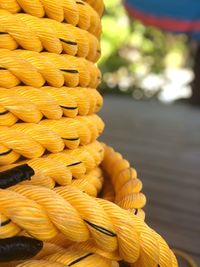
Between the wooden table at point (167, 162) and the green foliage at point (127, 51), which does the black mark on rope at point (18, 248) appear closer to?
the wooden table at point (167, 162)

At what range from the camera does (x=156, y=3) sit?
11.6ft

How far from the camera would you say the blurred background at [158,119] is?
0.99 metres

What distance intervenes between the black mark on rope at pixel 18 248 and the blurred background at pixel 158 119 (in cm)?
36

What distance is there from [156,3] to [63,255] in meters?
3.40

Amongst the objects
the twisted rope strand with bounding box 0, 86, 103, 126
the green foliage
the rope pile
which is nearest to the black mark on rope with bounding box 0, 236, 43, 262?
the rope pile

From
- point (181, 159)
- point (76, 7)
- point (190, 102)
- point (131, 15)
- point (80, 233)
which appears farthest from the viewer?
point (190, 102)

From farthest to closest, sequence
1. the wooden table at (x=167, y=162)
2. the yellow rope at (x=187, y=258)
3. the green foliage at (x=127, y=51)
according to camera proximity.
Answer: the green foliage at (x=127, y=51)
the wooden table at (x=167, y=162)
the yellow rope at (x=187, y=258)

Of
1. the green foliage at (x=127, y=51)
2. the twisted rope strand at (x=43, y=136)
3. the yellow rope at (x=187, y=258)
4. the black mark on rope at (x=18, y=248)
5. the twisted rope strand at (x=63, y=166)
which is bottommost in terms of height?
the green foliage at (x=127, y=51)

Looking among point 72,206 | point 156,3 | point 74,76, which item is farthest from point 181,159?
point 156,3

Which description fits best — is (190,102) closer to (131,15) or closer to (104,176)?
(131,15)

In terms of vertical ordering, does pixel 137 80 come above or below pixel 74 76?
below

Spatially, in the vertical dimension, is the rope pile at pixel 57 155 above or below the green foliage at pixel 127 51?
above

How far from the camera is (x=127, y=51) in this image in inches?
235

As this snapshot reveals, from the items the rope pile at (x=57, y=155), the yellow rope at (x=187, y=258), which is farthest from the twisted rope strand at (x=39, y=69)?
the yellow rope at (x=187, y=258)
